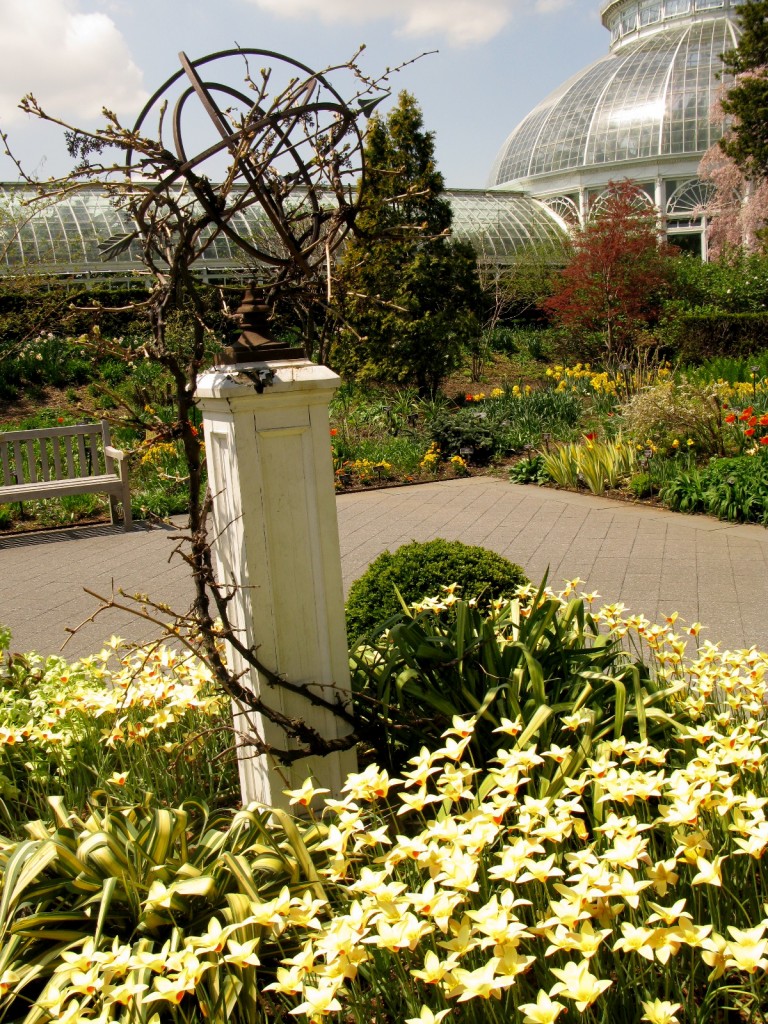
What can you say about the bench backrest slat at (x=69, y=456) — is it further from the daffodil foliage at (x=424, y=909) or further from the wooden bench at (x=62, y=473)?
A: the daffodil foliage at (x=424, y=909)

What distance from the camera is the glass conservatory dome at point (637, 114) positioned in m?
32.0

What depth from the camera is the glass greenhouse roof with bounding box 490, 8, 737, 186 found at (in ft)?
105

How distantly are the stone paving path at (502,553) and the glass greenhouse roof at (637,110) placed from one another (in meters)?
27.0

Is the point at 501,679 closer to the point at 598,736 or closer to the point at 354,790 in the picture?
the point at 598,736

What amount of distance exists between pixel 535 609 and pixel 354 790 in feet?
4.15

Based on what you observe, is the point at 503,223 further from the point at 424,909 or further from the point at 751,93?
the point at 424,909

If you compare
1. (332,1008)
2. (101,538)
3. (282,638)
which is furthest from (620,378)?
(332,1008)

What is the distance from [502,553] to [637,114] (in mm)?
31349

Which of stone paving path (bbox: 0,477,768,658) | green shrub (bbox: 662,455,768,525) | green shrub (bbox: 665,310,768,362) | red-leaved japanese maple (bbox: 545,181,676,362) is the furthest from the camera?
red-leaved japanese maple (bbox: 545,181,676,362)

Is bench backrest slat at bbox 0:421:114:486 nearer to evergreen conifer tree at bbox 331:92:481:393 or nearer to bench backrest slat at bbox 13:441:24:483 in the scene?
bench backrest slat at bbox 13:441:24:483

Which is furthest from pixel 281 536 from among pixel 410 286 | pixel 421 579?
pixel 410 286

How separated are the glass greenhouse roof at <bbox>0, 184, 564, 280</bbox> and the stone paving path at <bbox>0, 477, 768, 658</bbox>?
206 inches

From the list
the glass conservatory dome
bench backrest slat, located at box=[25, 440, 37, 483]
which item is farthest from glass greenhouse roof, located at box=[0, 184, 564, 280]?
the glass conservatory dome

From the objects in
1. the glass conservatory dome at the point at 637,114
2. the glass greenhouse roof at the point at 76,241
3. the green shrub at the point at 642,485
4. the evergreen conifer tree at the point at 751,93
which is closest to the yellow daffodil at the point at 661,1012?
the green shrub at the point at 642,485
